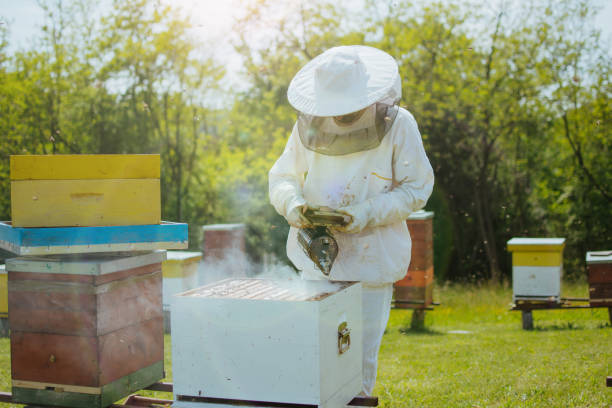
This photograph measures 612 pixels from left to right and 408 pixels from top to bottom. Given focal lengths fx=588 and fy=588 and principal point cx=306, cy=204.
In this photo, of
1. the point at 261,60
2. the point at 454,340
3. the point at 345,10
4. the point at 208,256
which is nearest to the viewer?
the point at 454,340

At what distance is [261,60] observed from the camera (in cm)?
1280

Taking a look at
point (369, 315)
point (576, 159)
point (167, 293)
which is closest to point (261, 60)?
point (576, 159)

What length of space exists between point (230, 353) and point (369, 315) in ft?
2.77

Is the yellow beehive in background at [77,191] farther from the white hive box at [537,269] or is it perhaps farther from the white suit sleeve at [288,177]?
the white hive box at [537,269]

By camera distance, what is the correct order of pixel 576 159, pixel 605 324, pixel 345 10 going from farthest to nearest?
pixel 345 10, pixel 576 159, pixel 605 324

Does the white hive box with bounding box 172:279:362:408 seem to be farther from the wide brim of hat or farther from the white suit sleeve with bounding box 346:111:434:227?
the wide brim of hat

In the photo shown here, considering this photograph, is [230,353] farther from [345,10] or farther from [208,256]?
[345,10]

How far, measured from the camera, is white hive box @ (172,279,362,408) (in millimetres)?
1694

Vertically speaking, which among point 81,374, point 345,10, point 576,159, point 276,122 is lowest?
point 81,374

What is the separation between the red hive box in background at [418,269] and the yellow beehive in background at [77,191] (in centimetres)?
395

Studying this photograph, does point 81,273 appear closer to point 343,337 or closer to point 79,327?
point 79,327

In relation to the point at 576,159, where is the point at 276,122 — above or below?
above

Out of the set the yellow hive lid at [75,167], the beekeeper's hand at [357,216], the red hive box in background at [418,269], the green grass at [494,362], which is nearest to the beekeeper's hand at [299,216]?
the beekeeper's hand at [357,216]

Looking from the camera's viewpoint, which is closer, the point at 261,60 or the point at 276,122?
the point at 261,60
